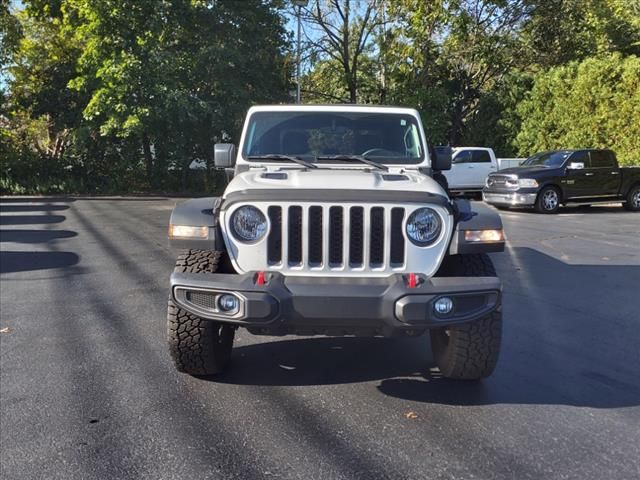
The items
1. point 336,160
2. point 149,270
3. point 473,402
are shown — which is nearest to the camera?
point 473,402

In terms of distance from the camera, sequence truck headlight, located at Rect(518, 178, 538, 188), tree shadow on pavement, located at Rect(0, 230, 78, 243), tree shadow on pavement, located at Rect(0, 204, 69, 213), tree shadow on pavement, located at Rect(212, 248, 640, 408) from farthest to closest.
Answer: tree shadow on pavement, located at Rect(0, 204, 69, 213)
truck headlight, located at Rect(518, 178, 538, 188)
tree shadow on pavement, located at Rect(0, 230, 78, 243)
tree shadow on pavement, located at Rect(212, 248, 640, 408)

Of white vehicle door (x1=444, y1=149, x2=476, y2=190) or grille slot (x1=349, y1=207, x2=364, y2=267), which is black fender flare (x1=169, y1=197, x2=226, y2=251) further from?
white vehicle door (x1=444, y1=149, x2=476, y2=190)

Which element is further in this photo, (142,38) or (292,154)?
(142,38)

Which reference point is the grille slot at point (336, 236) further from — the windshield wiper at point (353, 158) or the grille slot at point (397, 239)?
the windshield wiper at point (353, 158)

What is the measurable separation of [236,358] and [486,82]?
2381cm

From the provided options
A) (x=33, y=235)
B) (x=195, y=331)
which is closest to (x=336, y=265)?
(x=195, y=331)

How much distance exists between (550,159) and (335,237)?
14.0 metres

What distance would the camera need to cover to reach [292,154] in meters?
4.73

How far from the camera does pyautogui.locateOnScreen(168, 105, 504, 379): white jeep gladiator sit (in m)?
3.21

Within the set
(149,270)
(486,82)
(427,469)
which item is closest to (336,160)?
(427,469)

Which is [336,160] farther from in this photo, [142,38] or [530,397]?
[142,38]

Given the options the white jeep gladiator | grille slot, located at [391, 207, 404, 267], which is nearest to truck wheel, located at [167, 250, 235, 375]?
the white jeep gladiator

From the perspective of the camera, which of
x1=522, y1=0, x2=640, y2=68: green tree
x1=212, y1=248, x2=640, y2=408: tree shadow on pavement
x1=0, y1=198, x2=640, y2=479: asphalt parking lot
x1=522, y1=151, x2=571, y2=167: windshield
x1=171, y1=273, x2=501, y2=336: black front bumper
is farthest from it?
x1=522, y1=0, x2=640, y2=68: green tree

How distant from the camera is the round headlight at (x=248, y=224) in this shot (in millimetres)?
3455
